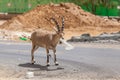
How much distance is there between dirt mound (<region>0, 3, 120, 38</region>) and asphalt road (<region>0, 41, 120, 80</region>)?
21.7 m

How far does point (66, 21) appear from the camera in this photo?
50594 millimetres

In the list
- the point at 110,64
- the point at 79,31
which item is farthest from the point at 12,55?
the point at 79,31

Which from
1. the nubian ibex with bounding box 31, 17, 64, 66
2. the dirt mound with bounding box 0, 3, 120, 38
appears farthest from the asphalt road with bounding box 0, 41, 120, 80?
the dirt mound with bounding box 0, 3, 120, 38

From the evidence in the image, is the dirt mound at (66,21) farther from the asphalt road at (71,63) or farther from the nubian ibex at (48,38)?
the nubian ibex at (48,38)

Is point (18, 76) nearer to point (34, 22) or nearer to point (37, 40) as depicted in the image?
point (37, 40)

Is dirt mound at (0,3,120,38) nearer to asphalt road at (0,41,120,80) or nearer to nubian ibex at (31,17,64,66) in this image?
asphalt road at (0,41,120,80)

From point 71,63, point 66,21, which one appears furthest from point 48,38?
point 66,21

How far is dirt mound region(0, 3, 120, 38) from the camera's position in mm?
47812

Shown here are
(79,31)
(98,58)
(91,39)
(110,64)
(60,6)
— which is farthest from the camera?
(60,6)

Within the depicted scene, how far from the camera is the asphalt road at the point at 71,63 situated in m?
16.3

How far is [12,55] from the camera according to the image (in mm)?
23047

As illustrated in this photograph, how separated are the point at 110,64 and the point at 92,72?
236cm

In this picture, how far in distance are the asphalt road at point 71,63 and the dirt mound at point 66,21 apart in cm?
2165

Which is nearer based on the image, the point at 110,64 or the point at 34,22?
the point at 110,64
